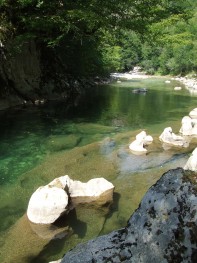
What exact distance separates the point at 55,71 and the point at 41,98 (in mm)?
3677

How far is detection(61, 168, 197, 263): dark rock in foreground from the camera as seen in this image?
8.21 feet

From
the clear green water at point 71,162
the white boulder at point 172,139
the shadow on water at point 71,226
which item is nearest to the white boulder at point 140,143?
the clear green water at point 71,162

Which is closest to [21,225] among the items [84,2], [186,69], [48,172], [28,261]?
[28,261]

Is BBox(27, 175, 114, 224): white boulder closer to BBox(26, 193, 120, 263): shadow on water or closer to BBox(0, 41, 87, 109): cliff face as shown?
BBox(26, 193, 120, 263): shadow on water

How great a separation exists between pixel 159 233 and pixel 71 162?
7785mm

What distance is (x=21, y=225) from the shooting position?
655cm

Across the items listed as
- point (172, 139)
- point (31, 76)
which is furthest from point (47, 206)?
point (31, 76)

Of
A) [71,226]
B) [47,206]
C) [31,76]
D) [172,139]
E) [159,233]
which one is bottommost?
[172,139]

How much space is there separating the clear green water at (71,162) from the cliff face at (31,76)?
4.21 feet

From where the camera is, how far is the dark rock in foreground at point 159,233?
2.50 meters

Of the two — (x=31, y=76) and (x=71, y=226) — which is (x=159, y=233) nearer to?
(x=71, y=226)

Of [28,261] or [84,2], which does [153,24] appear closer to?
[84,2]

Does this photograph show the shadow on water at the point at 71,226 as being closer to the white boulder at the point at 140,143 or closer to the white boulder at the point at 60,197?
the white boulder at the point at 60,197

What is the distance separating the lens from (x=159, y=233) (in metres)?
2.56
